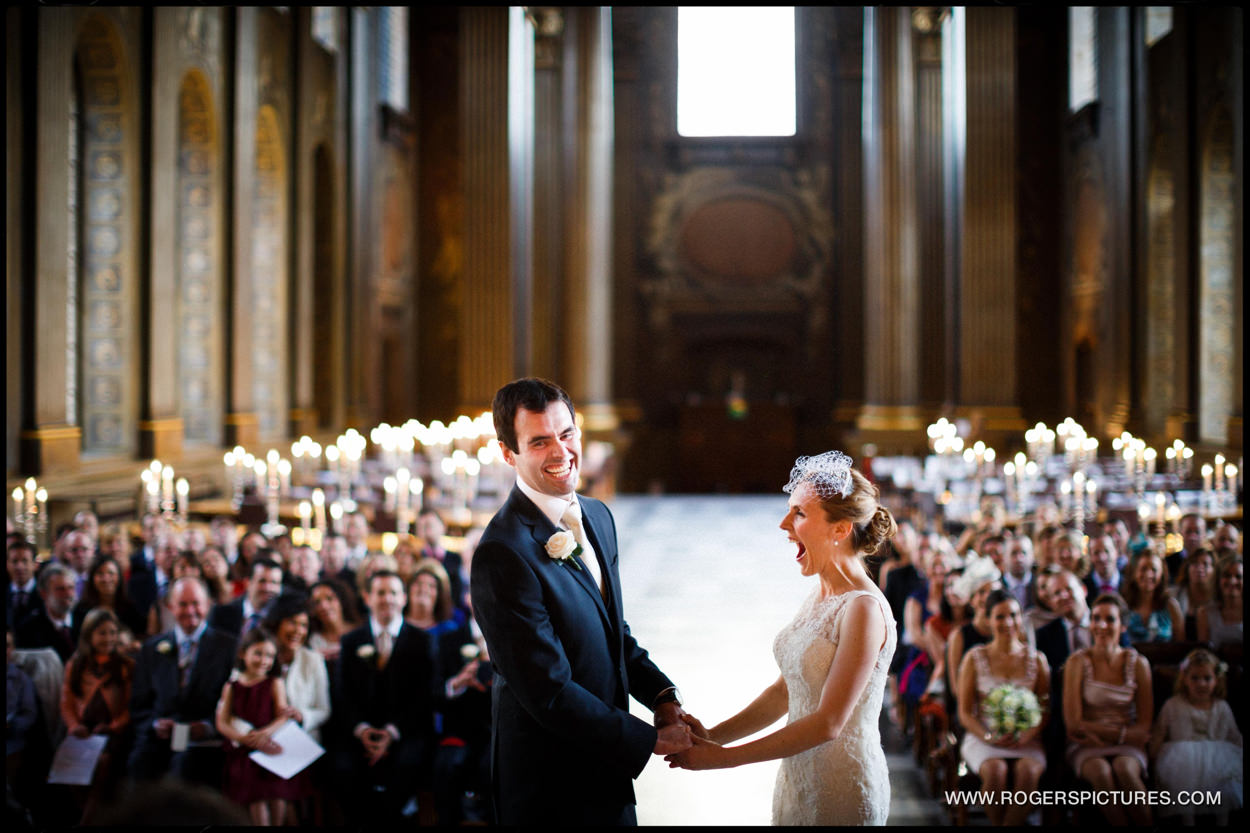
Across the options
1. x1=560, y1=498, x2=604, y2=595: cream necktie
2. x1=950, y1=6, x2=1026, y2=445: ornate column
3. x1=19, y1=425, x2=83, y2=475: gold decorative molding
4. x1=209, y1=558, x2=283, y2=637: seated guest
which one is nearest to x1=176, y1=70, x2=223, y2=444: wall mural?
x1=19, y1=425, x2=83, y2=475: gold decorative molding

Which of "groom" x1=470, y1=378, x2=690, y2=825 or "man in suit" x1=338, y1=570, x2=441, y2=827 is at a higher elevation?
"groom" x1=470, y1=378, x2=690, y2=825

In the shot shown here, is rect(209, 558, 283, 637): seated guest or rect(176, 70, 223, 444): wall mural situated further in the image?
rect(176, 70, 223, 444): wall mural

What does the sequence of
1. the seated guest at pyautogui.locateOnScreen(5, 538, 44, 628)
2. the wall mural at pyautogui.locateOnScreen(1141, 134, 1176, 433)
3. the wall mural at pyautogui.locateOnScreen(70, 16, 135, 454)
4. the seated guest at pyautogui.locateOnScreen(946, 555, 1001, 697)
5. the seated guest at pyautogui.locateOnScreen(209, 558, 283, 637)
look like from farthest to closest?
the wall mural at pyautogui.locateOnScreen(1141, 134, 1176, 433) → the wall mural at pyautogui.locateOnScreen(70, 16, 135, 454) → the seated guest at pyautogui.locateOnScreen(5, 538, 44, 628) → the seated guest at pyautogui.locateOnScreen(209, 558, 283, 637) → the seated guest at pyautogui.locateOnScreen(946, 555, 1001, 697)

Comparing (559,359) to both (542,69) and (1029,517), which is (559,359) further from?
(1029,517)

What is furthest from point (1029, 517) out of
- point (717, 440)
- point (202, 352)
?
point (717, 440)

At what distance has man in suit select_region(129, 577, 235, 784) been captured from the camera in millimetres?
6051

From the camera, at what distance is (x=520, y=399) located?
329 centimetres

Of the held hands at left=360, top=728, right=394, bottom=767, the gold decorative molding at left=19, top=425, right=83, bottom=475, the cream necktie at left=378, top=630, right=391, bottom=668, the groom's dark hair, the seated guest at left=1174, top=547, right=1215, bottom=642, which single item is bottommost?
the held hands at left=360, top=728, right=394, bottom=767

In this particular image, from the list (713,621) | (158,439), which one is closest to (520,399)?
(713,621)

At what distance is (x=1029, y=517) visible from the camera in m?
11.4

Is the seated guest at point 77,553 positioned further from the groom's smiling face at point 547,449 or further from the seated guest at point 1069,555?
the seated guest at point 1069,555

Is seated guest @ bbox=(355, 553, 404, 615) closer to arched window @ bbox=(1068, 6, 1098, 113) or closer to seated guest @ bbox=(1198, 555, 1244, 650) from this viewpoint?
seated guest @ bbox=(1198, 555, 1244, 650)

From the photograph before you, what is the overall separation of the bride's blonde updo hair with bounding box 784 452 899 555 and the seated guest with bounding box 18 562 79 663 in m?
4.95

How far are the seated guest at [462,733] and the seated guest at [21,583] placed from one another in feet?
8.65
